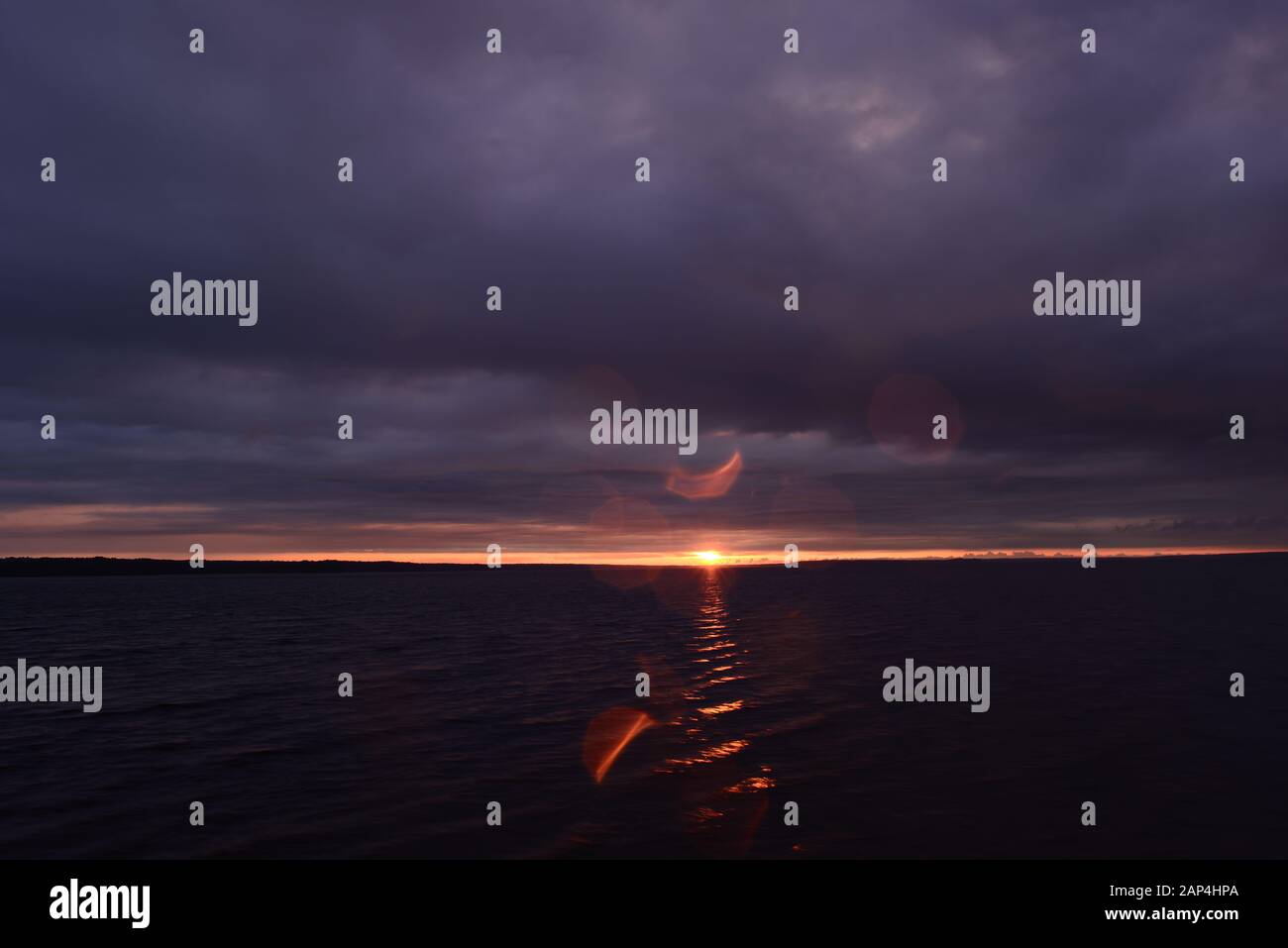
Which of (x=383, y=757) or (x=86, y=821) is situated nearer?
(x=86, y=821)

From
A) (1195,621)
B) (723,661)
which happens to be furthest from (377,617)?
(1195,621)

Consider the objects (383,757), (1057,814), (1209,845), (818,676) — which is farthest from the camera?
(818,676)

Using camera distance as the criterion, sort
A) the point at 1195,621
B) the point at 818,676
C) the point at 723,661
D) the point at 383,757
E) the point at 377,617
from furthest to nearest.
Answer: the point at 377,617
the point at 1195,621
the point at 723,661
the point at 818,676
the point at 383,757

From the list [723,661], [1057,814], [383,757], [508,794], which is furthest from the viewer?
[723,661]

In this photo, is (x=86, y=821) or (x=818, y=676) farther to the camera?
(x=818, y=676)
